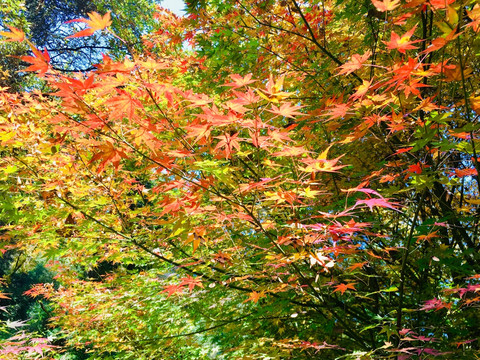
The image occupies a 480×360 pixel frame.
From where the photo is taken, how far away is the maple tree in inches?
46.8

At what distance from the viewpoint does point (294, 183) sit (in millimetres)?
1706

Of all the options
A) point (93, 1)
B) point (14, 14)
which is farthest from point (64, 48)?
point (14, 14)

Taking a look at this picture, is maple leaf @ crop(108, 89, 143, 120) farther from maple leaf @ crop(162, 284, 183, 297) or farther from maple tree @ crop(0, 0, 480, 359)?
maple leaf @ crop(162, 284, 183, 297)

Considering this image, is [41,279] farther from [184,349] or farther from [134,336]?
[184,349]

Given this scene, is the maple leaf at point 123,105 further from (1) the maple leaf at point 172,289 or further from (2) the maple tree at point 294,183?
(1) the maple leaf at point 172,289

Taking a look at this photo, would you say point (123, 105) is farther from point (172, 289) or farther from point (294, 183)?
point (172, 289)

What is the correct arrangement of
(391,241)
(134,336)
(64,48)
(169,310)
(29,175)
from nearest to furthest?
(29,175) < (391,241) < (169,310) < (134,336) < (64,48)

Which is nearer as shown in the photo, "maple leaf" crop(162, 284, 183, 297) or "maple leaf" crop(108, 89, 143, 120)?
"maple leaf" crop(108, 89, 143, 120)

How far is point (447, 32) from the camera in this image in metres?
0.94

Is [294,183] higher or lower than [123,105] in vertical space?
lower

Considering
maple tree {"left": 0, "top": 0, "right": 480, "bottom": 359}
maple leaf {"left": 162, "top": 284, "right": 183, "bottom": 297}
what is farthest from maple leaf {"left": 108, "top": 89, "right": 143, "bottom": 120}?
maple leaf {"left": 162, "top": 284, "right": 183, "bottom": 297}

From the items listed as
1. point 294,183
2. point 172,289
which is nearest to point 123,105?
point 294,183

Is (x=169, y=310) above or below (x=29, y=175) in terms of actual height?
below

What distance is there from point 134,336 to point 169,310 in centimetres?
217
